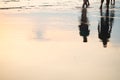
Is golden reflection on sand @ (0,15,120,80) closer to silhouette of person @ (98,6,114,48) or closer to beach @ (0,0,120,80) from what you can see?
beach @ (0,0,120,80)

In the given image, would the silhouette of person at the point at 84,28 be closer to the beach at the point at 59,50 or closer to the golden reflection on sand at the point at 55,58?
the beach at the point at 59,50

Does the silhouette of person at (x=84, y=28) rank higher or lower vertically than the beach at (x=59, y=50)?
lower

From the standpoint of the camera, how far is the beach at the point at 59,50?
9.52m

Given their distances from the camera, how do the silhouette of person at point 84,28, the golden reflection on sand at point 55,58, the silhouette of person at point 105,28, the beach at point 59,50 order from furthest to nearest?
1. the silhouette of person at point 84,28
2. the silhouette of person at point 105,28
3. the beach at point 59,50
4. the golden reflection on sand at point 55,58

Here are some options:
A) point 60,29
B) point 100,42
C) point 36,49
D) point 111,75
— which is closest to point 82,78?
point 111,75

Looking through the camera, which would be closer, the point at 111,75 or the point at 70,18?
the point at 111,75

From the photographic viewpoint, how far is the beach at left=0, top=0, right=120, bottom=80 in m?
9.52

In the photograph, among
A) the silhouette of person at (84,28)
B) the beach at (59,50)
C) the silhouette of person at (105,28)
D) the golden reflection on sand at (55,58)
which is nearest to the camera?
the golden reflection on sand at (55,58)

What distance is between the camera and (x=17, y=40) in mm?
13500

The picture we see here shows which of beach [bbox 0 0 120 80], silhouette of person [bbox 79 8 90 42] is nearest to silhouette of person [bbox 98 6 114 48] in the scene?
beach [bbox 0 0 120 80]

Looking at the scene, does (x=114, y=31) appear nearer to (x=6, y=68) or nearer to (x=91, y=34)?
(x=91, y=34)

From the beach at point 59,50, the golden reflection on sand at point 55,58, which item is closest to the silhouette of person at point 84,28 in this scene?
the beach at point 59,50

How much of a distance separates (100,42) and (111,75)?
398 centimetres

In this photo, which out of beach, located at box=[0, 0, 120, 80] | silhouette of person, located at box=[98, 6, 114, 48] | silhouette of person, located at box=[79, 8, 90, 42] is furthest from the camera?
silhouette of person, located at box=[79, 8, 90, 42]
